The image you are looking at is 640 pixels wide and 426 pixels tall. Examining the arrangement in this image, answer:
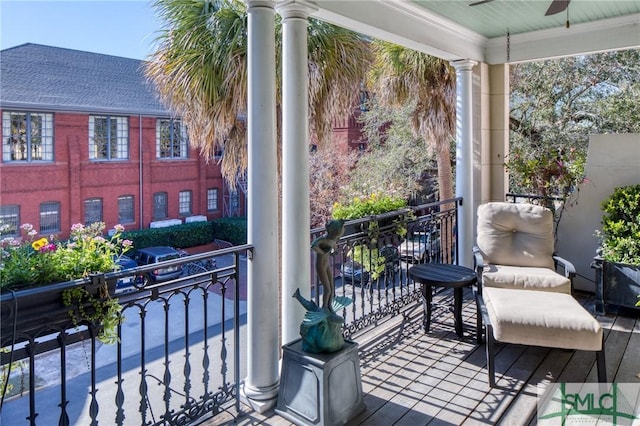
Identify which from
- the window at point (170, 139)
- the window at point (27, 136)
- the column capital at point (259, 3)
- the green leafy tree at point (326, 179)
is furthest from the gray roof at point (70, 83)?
the column capital at point (259, 3)

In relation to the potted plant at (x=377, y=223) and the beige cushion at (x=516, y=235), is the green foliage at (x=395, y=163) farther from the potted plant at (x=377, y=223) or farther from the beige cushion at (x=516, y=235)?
the beige cushion at (x=516, y=235)

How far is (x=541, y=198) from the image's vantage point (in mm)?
4578

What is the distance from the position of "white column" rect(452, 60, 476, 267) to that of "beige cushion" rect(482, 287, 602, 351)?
1.95 metres

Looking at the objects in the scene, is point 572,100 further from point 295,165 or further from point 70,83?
point 70,83

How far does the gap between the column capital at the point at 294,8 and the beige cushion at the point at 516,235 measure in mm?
2267

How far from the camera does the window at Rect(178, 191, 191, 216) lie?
53.7ft

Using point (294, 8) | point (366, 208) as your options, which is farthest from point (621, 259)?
point (294, 8)

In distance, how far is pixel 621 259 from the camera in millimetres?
3826

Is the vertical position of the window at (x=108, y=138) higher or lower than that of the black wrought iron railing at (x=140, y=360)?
higher

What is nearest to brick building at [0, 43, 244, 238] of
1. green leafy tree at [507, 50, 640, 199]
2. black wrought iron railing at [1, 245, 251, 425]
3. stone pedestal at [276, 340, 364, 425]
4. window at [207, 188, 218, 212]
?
window at [207, 188, 218, 212]

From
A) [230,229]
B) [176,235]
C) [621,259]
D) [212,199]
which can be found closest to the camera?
[621,259]

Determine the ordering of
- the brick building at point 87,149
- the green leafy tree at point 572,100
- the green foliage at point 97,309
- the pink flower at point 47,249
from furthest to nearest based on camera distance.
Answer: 1. the brick building at point 87,149
2. the green leafy tree at point 572,100
3. the pink flower at point 47,249
4. the green foliage at point 97,309

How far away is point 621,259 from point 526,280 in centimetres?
130

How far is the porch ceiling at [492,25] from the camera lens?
333 centimetres
